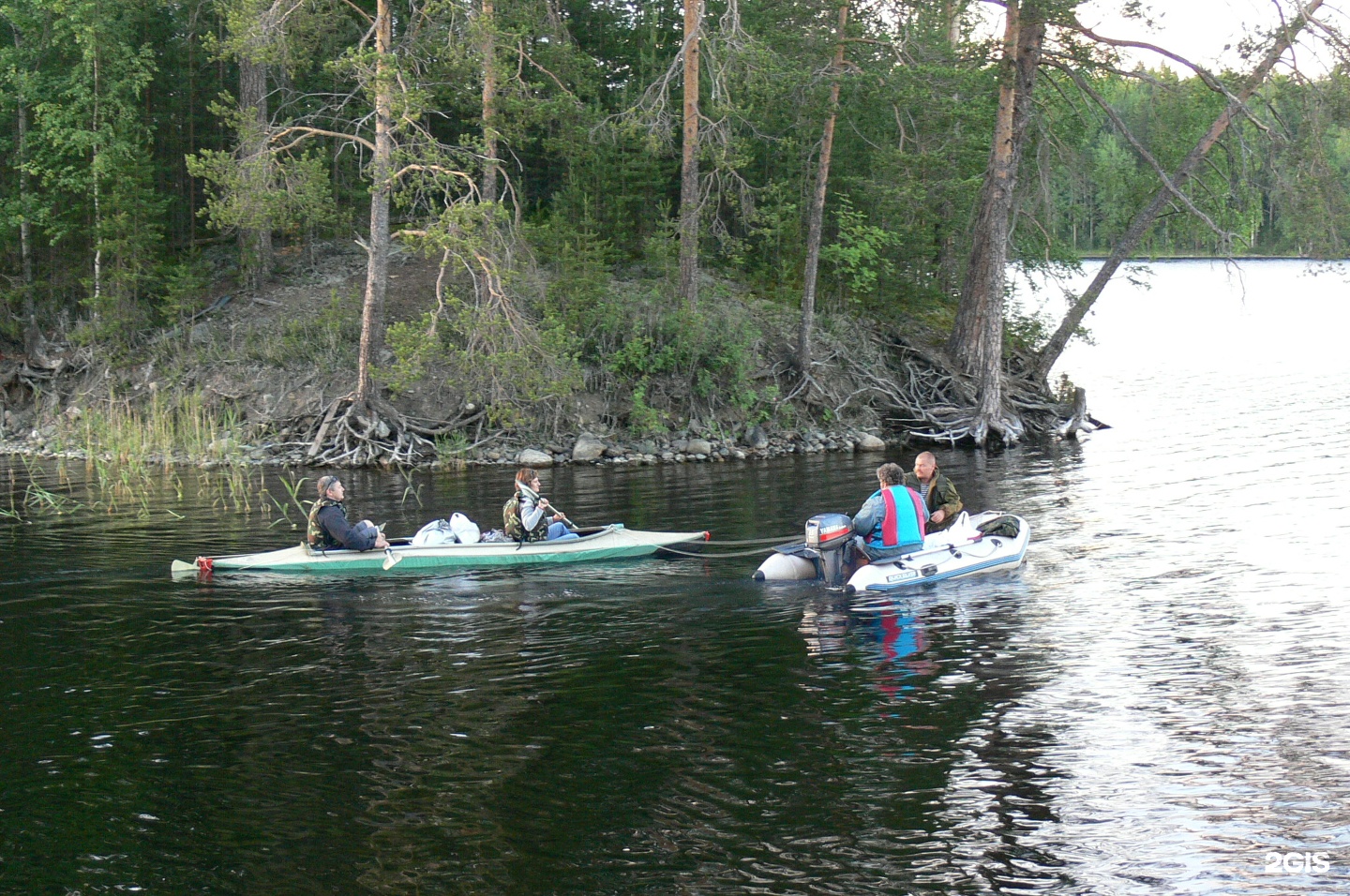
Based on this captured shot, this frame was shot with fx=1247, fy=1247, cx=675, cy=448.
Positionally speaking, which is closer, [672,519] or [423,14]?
[672,519]

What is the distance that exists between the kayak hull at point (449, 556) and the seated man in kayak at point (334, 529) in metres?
0.10

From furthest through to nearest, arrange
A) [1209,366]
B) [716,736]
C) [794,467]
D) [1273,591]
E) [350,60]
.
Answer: [1209,366]
[794,467]
[350,60]
[1273,591]
[716,736]

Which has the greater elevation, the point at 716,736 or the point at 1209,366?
the point at 1209,366

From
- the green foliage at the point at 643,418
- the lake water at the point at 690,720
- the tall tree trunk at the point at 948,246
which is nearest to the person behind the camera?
the lake water at the point at 690,720

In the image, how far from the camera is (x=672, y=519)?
1803 cm

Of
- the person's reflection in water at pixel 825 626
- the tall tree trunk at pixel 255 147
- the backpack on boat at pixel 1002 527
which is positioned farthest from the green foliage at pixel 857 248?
the person's reflection in water at pixel 825 626

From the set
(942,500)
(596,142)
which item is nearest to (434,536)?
(942,500)

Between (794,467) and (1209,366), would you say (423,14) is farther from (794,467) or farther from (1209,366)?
(1209,366)

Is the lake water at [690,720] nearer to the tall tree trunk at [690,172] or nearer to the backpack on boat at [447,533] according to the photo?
the backpack on boat at [447,533]

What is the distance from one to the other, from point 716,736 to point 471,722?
1885mm

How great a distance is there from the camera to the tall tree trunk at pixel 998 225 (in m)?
25.4

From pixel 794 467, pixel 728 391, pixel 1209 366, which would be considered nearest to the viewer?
pixel 794 467

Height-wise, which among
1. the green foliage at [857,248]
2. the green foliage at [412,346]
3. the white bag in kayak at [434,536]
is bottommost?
the white bag in kayak at [434,536]

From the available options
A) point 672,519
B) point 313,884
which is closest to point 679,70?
point 672,519
